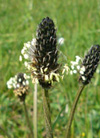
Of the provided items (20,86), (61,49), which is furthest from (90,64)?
(61,49)

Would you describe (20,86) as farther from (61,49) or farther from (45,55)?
(61,49)

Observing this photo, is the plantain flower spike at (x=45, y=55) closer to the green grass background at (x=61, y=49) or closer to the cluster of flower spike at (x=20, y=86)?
the green grass background at (x=61, y=49)

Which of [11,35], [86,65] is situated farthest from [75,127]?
[11,35]

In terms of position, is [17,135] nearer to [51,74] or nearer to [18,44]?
[51,74]

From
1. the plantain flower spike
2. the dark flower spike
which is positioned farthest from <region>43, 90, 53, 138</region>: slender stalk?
the dark flower spike

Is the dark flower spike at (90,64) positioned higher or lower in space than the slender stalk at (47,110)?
higher

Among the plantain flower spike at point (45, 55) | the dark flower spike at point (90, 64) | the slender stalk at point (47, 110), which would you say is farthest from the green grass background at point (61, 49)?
the plantain flower spike at point (45, 55)
